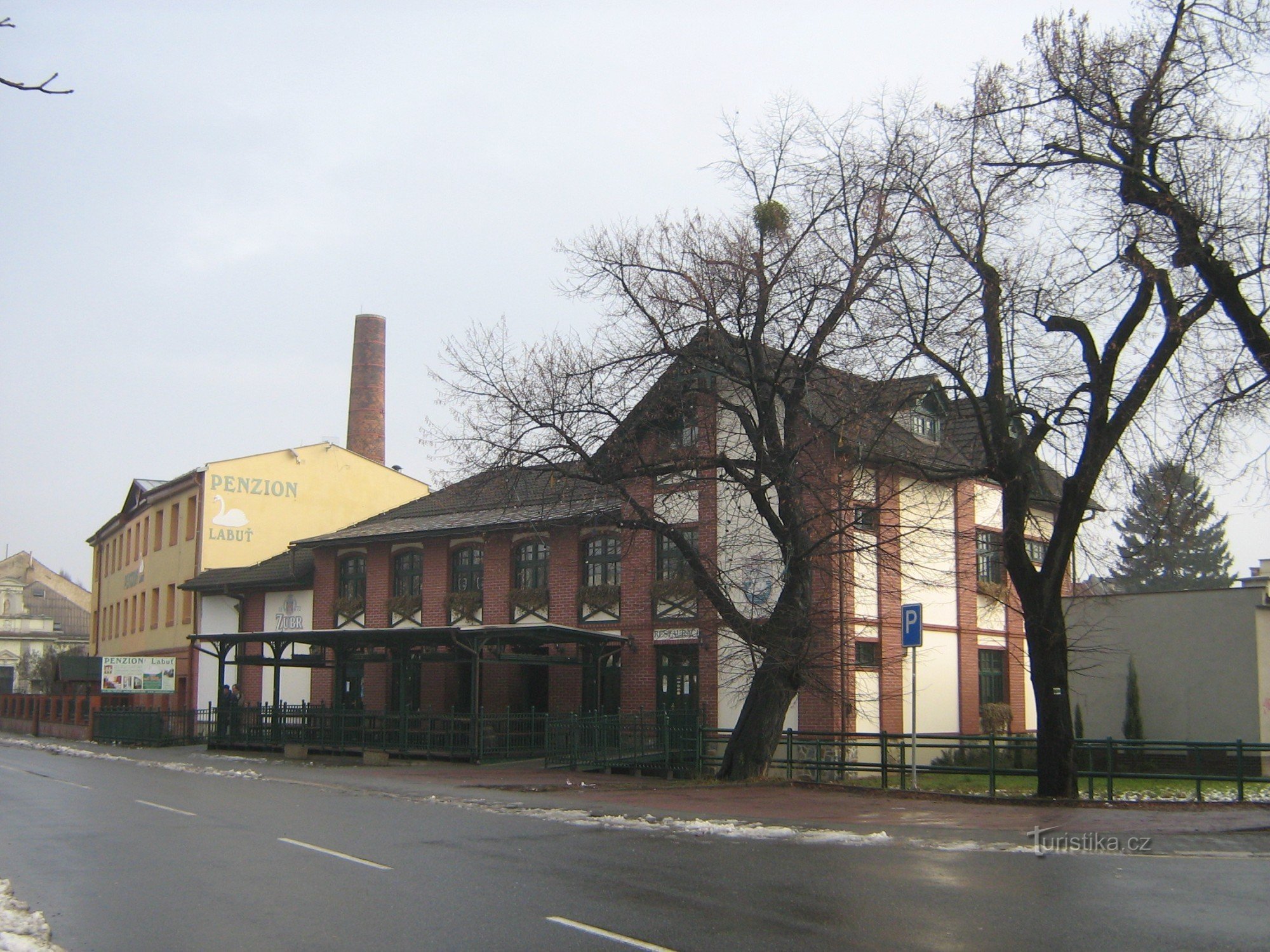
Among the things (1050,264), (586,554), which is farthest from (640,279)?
(586,554)

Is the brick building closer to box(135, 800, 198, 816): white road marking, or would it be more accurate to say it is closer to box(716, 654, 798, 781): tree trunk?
box(716, 654, 798, 781): tree trunk

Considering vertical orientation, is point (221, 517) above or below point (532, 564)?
above

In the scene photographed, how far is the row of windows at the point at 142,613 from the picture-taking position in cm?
4294

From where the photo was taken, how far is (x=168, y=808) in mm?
16094

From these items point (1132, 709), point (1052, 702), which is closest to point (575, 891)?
point (1052, 702)

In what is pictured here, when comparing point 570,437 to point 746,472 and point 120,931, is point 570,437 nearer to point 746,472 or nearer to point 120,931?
point 746,472

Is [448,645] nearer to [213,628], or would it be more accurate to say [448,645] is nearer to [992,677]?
[992,677]

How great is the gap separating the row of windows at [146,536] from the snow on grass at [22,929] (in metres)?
→ 35.2

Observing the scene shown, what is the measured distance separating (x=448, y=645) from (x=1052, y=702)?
55.2 ft

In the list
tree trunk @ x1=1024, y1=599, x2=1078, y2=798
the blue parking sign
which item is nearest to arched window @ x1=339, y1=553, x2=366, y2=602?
the blue parking sign

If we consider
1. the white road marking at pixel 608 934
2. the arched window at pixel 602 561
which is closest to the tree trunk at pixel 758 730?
the arched window at pixel 602 561

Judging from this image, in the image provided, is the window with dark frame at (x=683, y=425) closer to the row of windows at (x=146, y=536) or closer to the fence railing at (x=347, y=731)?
the fence railing at (x=347, y=731)

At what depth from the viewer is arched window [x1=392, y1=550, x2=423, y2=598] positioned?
33719 mm

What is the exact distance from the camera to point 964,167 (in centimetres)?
1659
